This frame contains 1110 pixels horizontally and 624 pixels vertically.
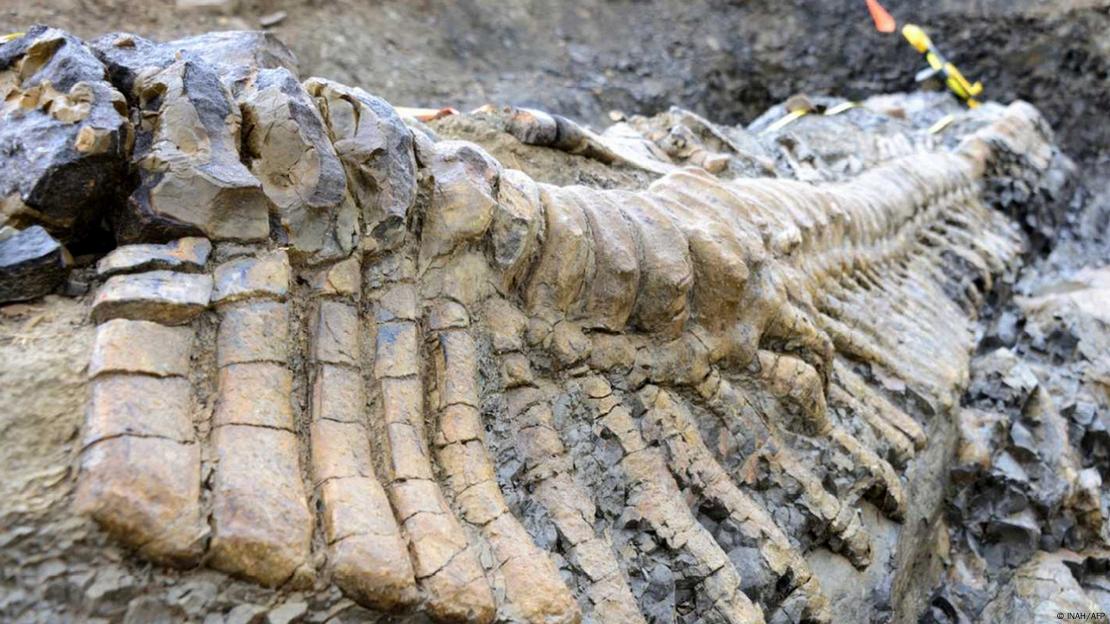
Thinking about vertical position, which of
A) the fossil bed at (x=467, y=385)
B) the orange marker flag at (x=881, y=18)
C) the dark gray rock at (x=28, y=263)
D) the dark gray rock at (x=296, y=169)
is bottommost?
the orange marker flag at (x=881, y=18)

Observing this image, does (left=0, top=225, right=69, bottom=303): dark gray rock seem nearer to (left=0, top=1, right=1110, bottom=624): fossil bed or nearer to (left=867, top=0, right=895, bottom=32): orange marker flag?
(left=0, top=1, right=1110, bottom=624): fossil bed

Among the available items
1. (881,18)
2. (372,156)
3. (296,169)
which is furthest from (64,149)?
(881,18)

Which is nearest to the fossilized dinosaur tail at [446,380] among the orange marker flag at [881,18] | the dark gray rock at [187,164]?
the dark gray rock at [187,164]

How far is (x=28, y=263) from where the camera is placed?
160 cm

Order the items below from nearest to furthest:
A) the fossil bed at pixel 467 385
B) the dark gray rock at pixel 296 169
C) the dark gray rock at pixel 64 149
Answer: the fossil bed at pixel 467 385, the dark gray rock at pixel 64 149, the dark gray rock at pixel 296 169

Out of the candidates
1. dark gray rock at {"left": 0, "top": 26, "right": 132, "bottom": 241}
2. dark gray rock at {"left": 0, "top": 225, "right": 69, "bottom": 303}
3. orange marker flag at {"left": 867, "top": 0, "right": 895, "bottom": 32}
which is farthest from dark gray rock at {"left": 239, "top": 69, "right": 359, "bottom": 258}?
orange marker flag at {"left": 867, "top": 0, "right": 895, "bottom": 32}

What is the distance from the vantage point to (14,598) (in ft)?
4.47

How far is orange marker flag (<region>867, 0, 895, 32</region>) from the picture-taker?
8649mm

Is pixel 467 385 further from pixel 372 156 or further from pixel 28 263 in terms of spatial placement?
pixel 28 263

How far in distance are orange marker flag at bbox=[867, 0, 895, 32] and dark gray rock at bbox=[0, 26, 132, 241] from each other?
8.25 m

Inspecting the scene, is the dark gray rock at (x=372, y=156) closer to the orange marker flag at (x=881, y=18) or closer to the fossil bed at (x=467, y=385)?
the fossil bed at (x=467, y=385)

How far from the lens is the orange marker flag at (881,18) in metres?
8.65

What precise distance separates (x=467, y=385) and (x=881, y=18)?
8.08 metres

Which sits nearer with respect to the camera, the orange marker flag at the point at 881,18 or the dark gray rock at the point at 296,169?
the dark gray rock at the point at 296,169
